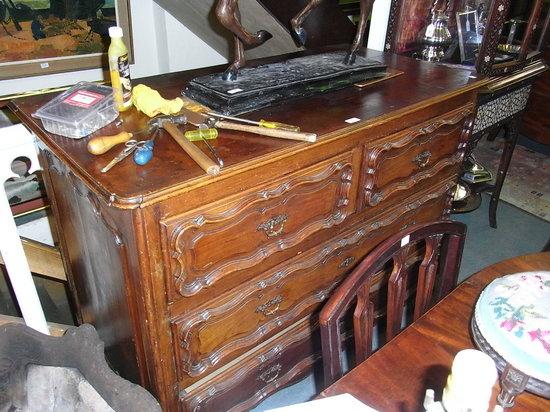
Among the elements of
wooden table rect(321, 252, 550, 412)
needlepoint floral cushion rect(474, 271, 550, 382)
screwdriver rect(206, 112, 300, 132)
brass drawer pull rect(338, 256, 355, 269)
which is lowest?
brass drawer pull rect(338, 256, 355, 269)

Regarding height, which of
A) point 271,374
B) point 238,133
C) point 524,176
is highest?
point 238,133

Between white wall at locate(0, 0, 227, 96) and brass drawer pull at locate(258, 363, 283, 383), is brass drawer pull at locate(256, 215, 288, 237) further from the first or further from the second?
white wall at locate(0, 0, 227, 96)

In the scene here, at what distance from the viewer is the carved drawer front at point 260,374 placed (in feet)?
4.26

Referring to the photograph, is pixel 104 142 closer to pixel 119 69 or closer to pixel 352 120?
pixel 119 69

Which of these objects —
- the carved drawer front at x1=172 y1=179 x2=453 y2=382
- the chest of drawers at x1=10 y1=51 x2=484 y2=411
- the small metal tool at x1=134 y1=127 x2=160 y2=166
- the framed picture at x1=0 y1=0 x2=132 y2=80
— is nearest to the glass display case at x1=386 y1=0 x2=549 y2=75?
the chest of drawers at x1=10 y1=51 x2=484 y2=411

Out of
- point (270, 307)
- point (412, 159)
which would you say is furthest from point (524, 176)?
point (270, 307)

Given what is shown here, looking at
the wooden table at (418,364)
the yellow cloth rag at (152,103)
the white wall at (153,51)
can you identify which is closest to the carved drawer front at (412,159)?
the wooden table at (418,364)

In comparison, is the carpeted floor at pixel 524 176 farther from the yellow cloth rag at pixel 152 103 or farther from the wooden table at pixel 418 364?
the yellow cloth rag at pixel 152 103

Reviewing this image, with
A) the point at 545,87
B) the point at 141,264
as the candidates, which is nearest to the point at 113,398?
the point at 141,264

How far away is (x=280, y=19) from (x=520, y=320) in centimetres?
226

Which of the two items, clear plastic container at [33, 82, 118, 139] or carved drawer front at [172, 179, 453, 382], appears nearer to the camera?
clear plastic container at [33, 82, 118, 139]

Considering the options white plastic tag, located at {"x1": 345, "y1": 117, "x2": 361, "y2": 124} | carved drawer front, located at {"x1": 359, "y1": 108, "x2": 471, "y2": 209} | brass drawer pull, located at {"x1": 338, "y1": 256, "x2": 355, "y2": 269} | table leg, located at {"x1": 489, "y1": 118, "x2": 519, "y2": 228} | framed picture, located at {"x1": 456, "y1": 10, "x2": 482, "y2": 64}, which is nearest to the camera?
white plastic tag, located at {"x1": 345, "y1": 117, "x2": 361, "y2": 124}

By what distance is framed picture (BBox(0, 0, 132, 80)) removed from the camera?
3.23m

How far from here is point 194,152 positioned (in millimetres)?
989
